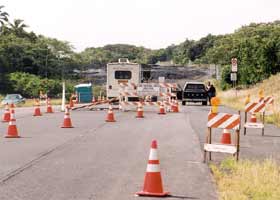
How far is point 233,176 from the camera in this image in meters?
12.2

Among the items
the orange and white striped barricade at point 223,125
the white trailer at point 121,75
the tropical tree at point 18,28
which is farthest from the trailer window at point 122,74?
the tropical tree at point 18,28

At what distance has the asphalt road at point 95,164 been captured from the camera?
1065 cm

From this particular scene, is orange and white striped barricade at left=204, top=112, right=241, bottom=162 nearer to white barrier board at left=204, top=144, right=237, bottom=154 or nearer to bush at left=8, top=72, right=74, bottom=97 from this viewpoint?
white barrier board at left=204, top=144, right=237, bottom=154

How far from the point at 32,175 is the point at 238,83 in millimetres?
60964

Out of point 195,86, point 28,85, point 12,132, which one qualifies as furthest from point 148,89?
point 28,85

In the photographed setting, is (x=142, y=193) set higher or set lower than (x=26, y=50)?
lower

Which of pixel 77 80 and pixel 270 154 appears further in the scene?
pixel 77 80

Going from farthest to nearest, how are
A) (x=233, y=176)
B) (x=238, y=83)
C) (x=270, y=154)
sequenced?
(x=238, y=83) < (x=270, y=154) < (x=233, y=176)

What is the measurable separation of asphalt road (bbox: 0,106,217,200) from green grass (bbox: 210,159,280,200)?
9.4 inches

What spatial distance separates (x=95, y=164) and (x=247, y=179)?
3486 millimetres

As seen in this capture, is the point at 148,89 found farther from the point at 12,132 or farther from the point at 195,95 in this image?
the point at 12,132

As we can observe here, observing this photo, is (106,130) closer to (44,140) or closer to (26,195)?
(44,140)

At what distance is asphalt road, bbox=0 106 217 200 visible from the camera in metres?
10.6

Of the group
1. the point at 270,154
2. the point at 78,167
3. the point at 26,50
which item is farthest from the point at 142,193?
the point at 26,50
